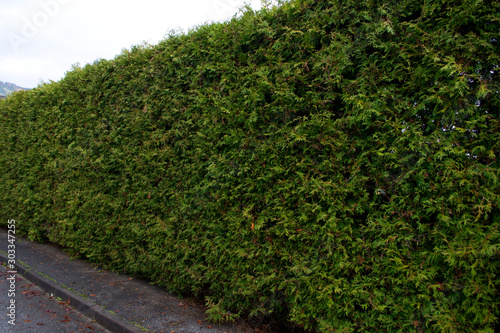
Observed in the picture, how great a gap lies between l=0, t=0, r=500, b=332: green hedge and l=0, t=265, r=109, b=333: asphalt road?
3.97ft

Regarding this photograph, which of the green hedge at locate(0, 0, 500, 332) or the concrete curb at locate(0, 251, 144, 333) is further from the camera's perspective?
the concrete curb at locate(0, 251, 144, 333)

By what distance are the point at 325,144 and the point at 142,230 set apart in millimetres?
3541

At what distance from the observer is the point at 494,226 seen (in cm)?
231

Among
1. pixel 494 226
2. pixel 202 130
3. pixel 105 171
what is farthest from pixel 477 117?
pixel 105 171

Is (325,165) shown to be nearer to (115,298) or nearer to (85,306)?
(115,298)

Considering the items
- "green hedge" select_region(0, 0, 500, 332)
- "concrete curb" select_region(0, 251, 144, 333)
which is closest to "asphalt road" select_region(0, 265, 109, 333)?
"concrete curb" select_region(0, 251, 144, 333)

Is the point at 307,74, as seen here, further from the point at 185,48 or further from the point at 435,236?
the point at 185,48

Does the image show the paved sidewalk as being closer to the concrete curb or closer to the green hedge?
the concrete curb

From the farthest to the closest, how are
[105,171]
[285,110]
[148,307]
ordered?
[105,171] → [148,307] → [285,110]

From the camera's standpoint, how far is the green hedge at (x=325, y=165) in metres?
2.42

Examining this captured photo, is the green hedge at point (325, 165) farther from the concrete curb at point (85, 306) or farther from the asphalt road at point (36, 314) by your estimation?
the asphalt road at point (36, 314)

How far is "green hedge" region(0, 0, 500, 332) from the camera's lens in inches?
95.4

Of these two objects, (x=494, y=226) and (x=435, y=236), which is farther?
(x=435, y=236)

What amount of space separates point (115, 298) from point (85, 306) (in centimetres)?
40
